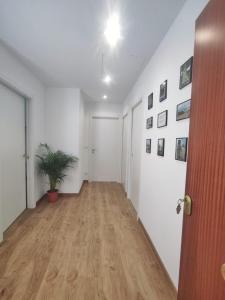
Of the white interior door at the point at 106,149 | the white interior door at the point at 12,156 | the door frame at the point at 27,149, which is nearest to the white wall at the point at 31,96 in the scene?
the door frame at the point at 27,149

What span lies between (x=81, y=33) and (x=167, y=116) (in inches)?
49.3

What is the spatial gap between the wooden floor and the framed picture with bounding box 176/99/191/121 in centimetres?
149

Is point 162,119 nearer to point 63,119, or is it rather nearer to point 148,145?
point 148,145

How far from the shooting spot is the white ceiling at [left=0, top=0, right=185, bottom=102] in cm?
141

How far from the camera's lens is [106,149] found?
497 centimetres

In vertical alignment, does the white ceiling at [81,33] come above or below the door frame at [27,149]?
above

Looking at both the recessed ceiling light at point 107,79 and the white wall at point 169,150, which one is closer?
the white wall at point 169,150

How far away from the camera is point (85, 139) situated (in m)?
4.79

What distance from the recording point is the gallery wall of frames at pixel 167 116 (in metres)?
1.30

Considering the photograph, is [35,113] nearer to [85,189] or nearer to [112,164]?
[85,189]

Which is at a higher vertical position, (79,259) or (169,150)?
(169,150)

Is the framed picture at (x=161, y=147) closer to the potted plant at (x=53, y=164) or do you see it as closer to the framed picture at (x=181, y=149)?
the framed picture at (x=181, y=149)

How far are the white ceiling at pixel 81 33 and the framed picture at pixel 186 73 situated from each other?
20.1 inches

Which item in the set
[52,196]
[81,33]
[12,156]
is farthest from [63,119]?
[81,33]
